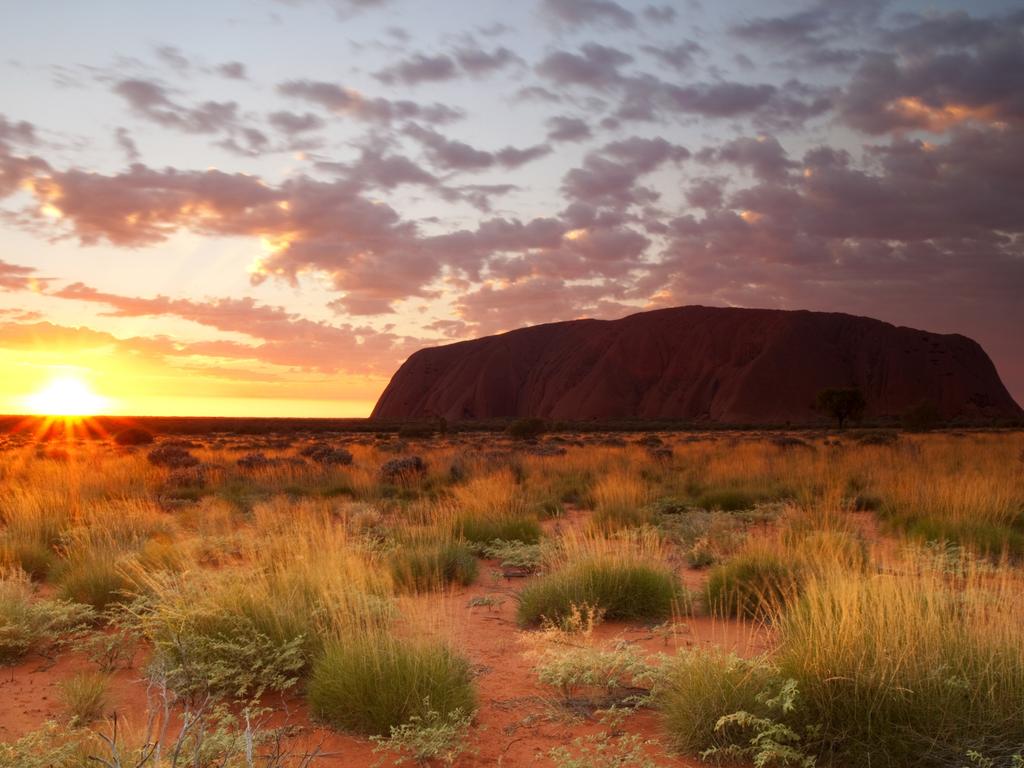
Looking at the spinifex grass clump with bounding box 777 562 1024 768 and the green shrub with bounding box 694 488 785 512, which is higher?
the spinifex grass clump with bounding box 777 562 1024 768

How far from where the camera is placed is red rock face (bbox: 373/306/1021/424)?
294ft

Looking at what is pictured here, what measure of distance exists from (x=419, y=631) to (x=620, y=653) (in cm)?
139

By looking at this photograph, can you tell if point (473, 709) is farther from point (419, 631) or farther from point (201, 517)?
point (201, 517)

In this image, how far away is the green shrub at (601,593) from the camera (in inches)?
253

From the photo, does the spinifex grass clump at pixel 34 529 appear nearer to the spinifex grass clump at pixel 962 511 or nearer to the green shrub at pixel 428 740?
the green shrub at pixel 428 740

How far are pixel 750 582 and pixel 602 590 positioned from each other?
1.32 metres

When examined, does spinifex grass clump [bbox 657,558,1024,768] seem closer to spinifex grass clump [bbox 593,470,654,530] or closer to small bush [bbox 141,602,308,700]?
small bush [bbox 141,602,308,700]

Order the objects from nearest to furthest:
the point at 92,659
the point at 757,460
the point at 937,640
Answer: the point at 937,640 → the point at 92,659 → the point at 757,460

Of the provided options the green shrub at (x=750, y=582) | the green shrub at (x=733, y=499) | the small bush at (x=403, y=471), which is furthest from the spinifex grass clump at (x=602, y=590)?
the small bush at (x=403, y=471)

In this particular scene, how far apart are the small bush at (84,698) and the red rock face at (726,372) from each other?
270 feet

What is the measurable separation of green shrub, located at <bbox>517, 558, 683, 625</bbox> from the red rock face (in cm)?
7893

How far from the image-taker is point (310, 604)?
18.5 ft

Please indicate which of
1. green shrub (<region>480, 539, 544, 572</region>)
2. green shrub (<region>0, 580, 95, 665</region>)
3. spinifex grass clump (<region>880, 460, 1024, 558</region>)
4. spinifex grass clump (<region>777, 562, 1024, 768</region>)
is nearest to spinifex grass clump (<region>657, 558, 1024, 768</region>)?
spinifex grass clump (<region>777, 562, 1024, 768</region>)

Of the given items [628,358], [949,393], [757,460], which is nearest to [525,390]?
[628,358]
